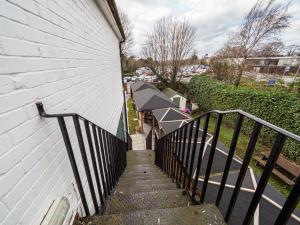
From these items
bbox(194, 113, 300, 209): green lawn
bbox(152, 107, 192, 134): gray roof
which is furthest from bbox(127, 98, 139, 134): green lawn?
bbox(194, 113, 300, 209): green lawn

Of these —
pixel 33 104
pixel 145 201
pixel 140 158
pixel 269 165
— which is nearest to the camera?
pixel 269 165

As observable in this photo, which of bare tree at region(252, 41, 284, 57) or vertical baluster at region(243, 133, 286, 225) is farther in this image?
bare tree at region(252, 41, 284, 57)

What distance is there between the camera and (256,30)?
41.4 ft

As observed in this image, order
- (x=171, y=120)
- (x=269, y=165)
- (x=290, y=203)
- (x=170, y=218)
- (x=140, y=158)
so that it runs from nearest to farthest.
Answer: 1. (x=290, y=203)
2. (x=269, y=165)
3. (x=170, y=218)
4. (x=140, y=158)
5. (x=171, y=120)

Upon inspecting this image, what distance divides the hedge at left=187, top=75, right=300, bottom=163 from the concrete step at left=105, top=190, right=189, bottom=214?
22.4 ft

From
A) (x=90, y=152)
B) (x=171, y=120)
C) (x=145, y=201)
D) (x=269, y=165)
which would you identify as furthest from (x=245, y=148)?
(x=90, y=152)

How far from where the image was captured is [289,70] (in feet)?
53.1

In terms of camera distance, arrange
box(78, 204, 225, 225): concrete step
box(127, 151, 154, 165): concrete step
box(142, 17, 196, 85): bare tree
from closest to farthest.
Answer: box(78, 204, 225, 225): concrete step → box(127, 151, 154, 165): concrete step → box(142, 17, 196, 85): bare tree

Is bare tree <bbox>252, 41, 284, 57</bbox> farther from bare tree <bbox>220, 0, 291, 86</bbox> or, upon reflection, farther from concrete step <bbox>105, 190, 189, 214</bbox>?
concrete step <bbox>105, 190, 189, 214</bbox>

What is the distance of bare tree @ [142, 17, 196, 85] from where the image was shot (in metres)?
15.7

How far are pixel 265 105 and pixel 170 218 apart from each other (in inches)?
337

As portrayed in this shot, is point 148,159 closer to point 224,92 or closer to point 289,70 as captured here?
point 224,92

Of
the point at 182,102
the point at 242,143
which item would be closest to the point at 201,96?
the point at 182,102

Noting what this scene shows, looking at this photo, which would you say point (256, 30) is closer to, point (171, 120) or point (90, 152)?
point (171, 120)
